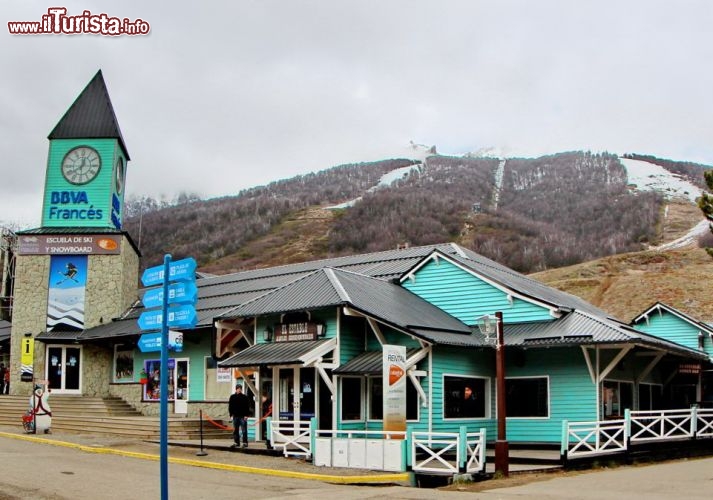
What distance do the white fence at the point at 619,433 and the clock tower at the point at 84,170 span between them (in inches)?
827

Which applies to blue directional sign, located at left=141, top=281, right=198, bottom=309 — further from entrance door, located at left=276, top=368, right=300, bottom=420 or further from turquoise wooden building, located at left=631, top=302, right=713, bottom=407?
turquoise wooden building, located at left=631, top=302, right=713, bottom=407

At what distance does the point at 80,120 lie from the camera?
34219 mm

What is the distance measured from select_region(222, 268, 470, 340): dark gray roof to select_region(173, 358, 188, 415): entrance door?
6320 millimetres

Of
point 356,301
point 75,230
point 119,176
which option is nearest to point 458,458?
point 356,301

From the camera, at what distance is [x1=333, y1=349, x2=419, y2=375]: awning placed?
19830 millimetres

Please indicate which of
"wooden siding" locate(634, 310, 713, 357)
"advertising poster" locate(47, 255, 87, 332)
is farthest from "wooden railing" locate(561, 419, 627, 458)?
"advertising poster" locate(47, 255, 87, 332)

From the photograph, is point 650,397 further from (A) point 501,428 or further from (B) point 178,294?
(B) point 178,294

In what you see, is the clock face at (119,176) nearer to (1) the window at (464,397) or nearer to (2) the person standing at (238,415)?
(2) the person standing at (238,415)

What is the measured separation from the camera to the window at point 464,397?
21.6 meters

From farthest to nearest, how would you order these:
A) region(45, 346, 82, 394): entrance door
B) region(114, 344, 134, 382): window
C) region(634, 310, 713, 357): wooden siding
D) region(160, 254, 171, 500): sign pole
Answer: region(45, 346, 82, 394): entrance door < region(114, 344, 134, 382): window < region(634, 310, 713, 357): wooden siding < region(160, 254, 171, 500): sign pole

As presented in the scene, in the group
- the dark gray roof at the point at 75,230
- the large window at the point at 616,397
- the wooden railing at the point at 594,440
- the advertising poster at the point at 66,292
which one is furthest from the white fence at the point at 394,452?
the dark gray roof at the point at 75,230

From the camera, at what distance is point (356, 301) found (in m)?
21.0

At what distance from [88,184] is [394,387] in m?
19.9

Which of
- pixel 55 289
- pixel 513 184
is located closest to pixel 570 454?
pixel 55 289
